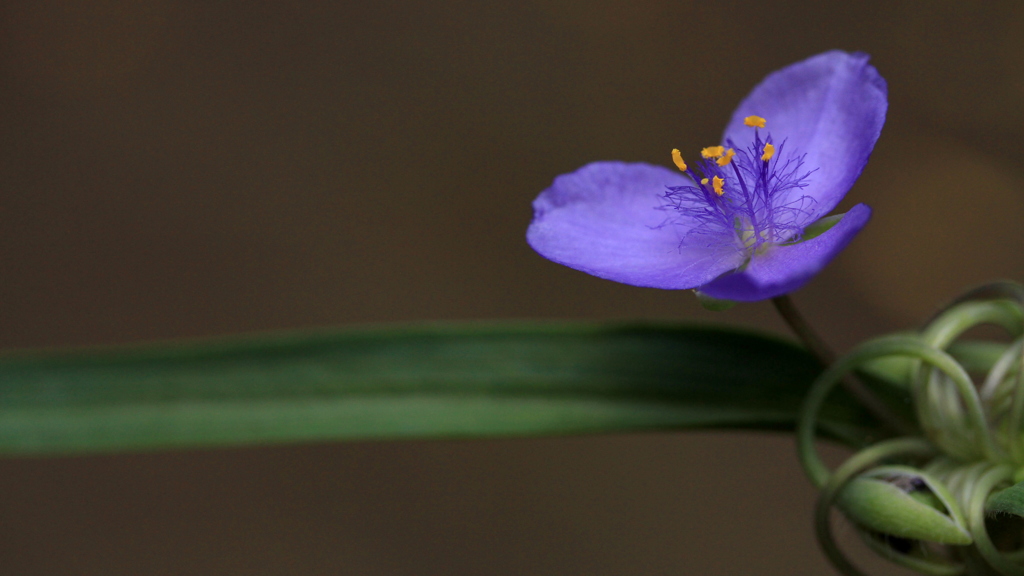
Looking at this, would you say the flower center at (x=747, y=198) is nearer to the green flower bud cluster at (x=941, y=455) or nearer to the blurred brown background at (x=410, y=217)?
the green flower bud cluster at (x=941, y=455)

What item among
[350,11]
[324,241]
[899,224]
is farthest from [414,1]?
[899,224]

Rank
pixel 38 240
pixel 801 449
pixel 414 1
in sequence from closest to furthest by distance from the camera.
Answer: pixel 801 449 < pixel 38 240 < pixel 414 1

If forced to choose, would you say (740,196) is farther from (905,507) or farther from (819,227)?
(905,507)

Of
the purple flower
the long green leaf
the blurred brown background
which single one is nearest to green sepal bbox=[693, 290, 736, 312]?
the purple flower

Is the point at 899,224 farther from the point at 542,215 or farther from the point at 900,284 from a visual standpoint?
the point at 542,215

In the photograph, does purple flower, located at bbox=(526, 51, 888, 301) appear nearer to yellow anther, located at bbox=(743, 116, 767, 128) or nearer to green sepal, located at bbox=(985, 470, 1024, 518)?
yellow anther, located at bbox=(743, 116, 767, 128)

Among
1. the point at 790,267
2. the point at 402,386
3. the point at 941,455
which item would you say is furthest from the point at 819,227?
the point at 402,386
